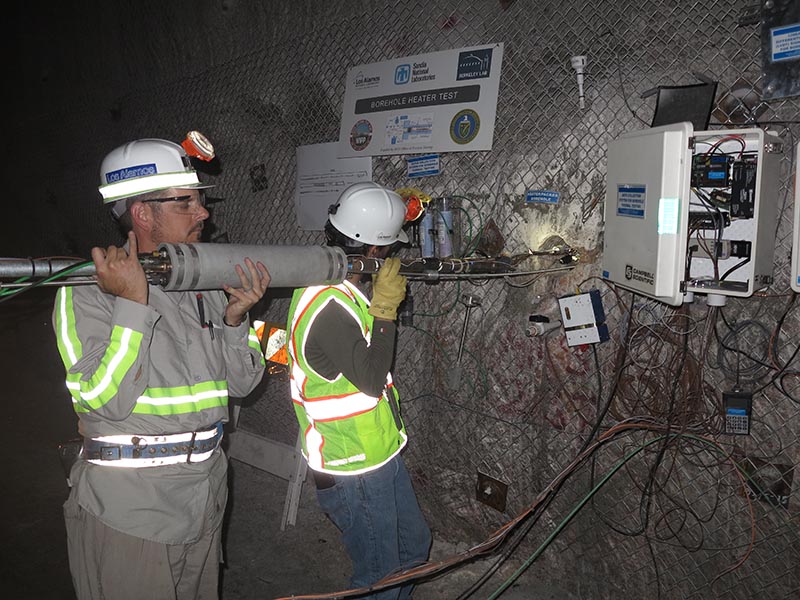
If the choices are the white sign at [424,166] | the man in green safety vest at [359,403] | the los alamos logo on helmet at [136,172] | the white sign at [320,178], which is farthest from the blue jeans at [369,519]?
the white sign at [320,178]

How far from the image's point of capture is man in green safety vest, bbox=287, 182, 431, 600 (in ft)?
8.88

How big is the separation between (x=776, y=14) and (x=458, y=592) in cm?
368

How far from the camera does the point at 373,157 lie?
4285 millimetres

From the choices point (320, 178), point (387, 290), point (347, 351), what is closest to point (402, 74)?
point (320, 178)

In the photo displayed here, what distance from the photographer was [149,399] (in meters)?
2.30

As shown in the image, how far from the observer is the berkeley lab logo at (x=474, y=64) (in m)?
3.65

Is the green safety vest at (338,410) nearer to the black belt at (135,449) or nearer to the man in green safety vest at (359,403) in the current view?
the man in green safety vest at (359,403)

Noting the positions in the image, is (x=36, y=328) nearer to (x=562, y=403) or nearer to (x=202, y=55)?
(x=202, y=55)

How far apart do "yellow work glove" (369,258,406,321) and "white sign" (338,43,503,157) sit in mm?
1367

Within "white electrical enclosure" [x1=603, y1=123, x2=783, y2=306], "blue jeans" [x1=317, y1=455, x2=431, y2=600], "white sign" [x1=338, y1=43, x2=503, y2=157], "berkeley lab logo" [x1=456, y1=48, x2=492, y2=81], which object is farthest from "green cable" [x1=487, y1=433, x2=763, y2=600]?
"berkeley lab logo" [x1=456, y1=48, x2=492, y2=81]

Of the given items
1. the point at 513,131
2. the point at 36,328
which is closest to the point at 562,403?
the point at 513,131

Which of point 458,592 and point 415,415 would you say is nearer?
point 458,592

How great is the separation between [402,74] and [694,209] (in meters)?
2.21

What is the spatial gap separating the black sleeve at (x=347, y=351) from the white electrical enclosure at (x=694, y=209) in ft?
4.17
